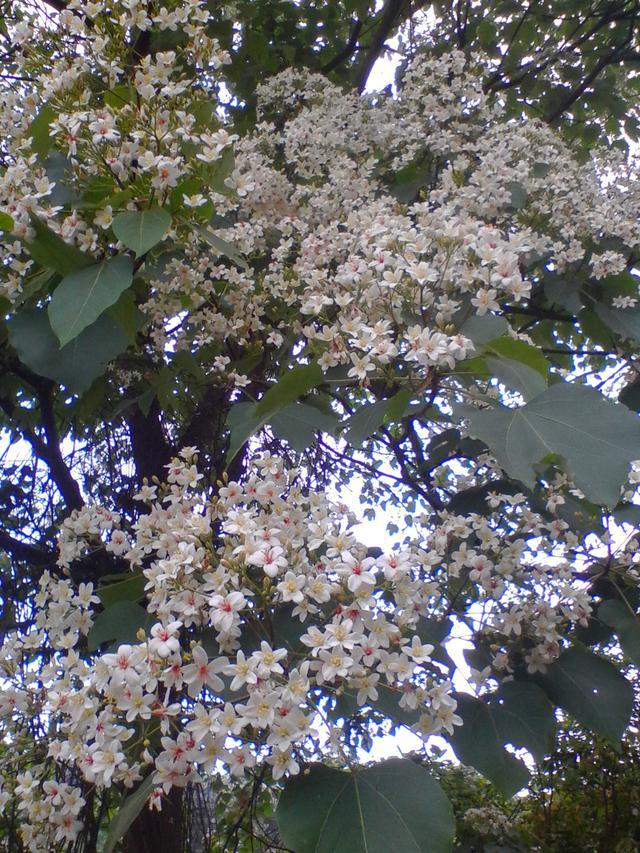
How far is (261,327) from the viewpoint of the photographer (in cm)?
193

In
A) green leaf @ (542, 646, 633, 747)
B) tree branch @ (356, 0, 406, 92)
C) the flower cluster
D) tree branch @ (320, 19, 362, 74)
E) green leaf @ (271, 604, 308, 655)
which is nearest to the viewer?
the flower cluster

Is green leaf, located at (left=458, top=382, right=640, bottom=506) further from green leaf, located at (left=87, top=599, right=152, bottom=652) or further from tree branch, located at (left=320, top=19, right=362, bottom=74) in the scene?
tree branch, located at (left=320, top=19, right=362, bottom=74)

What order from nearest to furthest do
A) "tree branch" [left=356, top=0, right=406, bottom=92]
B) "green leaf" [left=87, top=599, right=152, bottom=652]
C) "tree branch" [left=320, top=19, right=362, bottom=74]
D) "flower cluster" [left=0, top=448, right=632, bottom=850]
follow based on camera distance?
1. "flower cluster" [left=0, top=448, right=632, bottom=850]
2. "green leaf" [left=87, top=599, right=152, bottom=652]
3. "tree branch" [left=356, top=0, right=406, bottom=92]
4. "tree branch" [left=320, top=19, right=362, bottom=74]

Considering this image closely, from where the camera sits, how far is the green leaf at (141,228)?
1.24 m

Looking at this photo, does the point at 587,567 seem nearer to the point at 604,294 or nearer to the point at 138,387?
the point at 604,294

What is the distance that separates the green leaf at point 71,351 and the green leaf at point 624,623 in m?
1.09

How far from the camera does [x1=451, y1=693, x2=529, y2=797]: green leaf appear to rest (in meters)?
1.39

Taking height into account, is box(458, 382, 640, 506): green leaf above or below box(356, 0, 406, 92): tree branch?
below

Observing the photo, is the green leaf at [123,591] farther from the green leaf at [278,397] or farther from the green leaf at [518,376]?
the green leaf at [518,376]

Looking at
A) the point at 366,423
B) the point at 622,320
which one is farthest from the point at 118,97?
the point at 622,320

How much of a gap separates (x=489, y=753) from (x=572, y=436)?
650mm

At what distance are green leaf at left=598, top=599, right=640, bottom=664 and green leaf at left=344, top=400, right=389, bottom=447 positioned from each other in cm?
67

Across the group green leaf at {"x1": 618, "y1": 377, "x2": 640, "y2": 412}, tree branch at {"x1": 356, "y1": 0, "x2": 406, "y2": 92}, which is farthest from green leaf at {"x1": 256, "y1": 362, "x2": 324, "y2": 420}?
tree branch at {"x1": 356, "y1": 0, "x2": 406, "y2": 92}

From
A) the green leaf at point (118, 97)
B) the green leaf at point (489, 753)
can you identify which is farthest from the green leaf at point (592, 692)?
the green leaf at point (118, 97)
